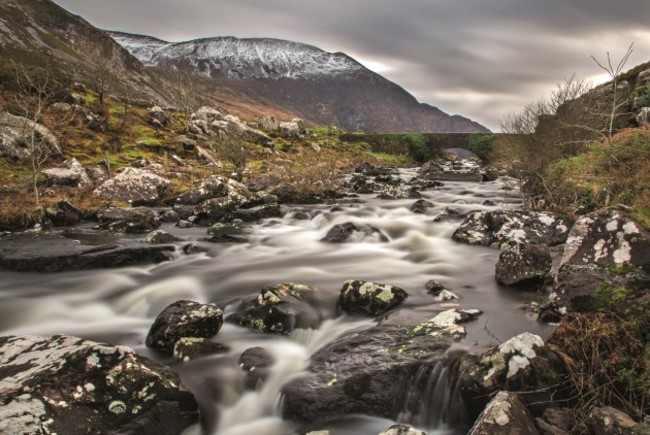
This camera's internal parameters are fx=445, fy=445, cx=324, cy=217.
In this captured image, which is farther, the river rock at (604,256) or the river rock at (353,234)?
the river rock at (353,234)

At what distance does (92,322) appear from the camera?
8.46 m

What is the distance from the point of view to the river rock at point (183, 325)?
682 cm

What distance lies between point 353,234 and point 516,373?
392 inches

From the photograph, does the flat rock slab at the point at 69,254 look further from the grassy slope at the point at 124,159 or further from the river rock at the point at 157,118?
the river rock at the point at 157,118

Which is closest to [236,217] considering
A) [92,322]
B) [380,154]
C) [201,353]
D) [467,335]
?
[92,322]

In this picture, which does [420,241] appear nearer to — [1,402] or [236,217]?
[236,217]

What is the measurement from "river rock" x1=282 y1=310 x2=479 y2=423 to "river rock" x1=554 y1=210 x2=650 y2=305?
177cm

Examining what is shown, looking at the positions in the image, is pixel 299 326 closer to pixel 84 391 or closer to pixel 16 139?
pixel 84 391

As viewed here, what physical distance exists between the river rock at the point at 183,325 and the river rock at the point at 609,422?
5234mm

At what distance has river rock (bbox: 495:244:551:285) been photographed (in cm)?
866

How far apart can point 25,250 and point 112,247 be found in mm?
2129

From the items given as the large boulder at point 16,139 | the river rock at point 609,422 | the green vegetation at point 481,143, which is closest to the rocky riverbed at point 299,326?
the river rock at point 609,422

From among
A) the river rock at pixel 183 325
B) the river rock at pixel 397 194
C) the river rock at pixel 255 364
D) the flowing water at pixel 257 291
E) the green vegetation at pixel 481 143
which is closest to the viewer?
the flowing water at pixel 257 291

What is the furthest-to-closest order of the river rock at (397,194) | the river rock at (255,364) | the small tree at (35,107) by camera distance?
the river rock at (397,194), the small tree at (35,107), the river rock at (255,364)
